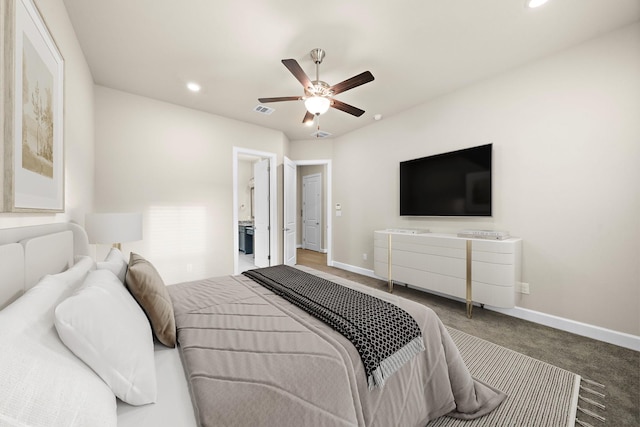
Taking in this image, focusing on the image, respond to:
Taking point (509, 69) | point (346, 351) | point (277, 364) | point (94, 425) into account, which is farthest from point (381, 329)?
point (509, 69)

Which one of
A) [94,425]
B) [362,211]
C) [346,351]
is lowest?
[346,351]

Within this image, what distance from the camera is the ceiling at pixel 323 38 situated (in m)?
1.89

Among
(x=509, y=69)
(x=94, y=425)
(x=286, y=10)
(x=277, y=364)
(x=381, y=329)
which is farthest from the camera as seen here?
(x=509, y=69)

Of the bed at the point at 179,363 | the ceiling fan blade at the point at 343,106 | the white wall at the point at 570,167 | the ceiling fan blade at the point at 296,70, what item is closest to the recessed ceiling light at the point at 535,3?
the white wall at the point at 570,167

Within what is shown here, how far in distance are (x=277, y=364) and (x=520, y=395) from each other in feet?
5.53

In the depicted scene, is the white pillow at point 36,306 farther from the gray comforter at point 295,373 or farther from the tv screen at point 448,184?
the tv screen at point 448,184

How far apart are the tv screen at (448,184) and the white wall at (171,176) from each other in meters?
2.67

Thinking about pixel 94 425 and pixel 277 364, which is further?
pixel 277 364

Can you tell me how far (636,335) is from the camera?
2080 mm

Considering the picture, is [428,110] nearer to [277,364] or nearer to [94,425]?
[277,364]

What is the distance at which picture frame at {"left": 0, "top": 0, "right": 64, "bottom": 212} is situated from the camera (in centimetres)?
100

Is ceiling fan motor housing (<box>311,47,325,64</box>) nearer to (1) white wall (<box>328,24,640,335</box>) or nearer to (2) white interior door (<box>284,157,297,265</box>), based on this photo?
(1) white wall (<box>328,24,640,335</box>)

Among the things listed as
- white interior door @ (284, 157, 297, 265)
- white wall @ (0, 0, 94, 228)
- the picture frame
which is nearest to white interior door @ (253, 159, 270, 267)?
white interior door @ (284, 157, 297, 265)

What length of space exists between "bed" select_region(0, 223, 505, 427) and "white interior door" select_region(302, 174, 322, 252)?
212 inches
